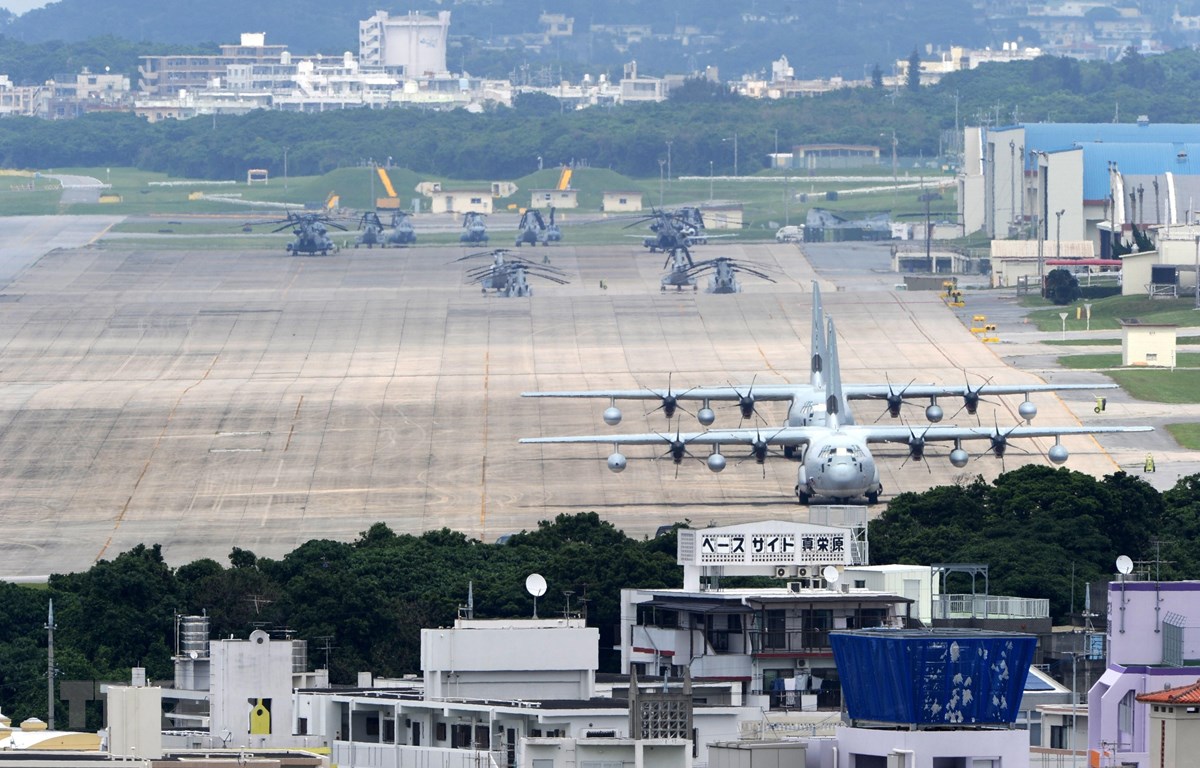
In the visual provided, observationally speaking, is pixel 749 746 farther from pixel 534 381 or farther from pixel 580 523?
pixel 534 381

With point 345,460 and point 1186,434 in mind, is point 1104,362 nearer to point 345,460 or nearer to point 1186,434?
point 1186,434

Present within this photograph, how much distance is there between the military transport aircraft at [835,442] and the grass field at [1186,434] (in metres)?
12.4

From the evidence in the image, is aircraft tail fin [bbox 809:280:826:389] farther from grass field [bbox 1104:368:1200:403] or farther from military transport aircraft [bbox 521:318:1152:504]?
grass field [bbox 1104:368:1200:403]

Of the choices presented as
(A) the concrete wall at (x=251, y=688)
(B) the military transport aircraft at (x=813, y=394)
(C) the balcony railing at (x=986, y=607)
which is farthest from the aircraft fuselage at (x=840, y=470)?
(A) the concrete wall at (x=251, y=688)

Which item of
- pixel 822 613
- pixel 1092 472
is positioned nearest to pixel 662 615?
pixel 822 613

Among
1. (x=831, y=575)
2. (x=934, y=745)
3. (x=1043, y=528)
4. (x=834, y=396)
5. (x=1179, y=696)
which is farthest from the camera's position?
(x=834, y=396)

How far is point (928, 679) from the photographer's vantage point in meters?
47.1

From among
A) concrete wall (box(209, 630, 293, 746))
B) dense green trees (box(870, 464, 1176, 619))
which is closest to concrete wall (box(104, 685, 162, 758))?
concrete wall (box(209, 630, 293, 746))

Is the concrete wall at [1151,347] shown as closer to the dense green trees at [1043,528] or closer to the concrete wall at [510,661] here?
the dense green trees at [1043,528]

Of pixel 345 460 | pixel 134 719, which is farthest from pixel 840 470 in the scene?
pixel 134 719

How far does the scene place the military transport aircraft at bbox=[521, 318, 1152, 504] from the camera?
433 ft

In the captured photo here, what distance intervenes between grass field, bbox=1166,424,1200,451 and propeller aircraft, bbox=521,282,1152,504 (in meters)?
8.61

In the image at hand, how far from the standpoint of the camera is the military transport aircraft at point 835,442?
433ft

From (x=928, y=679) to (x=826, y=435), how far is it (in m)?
91.2
